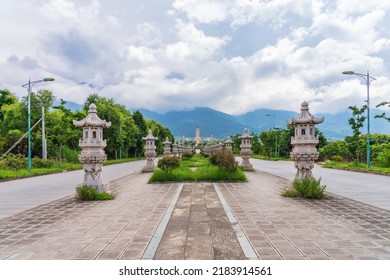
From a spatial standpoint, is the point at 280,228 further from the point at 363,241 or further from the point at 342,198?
the point at 342,198

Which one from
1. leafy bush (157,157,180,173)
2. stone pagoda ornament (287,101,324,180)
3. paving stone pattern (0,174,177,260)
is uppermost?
stone pagoda ornament (287,101,324,180)

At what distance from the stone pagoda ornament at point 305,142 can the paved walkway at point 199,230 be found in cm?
149

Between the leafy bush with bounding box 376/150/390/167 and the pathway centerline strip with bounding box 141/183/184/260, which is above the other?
the leafy bush with bounding box 376/150/390/167

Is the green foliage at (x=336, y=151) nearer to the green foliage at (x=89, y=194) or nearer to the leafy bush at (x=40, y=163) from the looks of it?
the green foliage at (x=89, y=194)

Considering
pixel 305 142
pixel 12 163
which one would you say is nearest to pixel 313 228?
pixel 305 142

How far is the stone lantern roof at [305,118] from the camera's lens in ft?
29.5

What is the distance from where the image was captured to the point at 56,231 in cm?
525

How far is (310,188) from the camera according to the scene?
8445mm

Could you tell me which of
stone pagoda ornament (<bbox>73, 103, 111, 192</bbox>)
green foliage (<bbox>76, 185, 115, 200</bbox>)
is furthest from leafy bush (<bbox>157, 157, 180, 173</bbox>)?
green foliage (<bbox>76, 185, 115, 200</bbox>)

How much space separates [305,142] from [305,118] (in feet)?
2.63

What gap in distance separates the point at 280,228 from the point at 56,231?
14.1ft

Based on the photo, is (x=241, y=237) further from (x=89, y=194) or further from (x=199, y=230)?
(x=89, y=194)

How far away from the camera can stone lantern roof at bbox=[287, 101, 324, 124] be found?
8.99 meters

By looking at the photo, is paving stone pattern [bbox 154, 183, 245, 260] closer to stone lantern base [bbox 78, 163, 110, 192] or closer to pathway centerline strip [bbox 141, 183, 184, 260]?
pathway centerline strip [bbox 141, 183, 184, 260]
